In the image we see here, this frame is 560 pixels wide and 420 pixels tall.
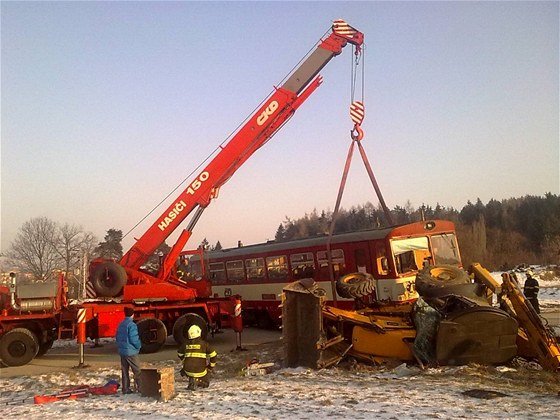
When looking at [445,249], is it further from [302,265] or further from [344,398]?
[344,398]

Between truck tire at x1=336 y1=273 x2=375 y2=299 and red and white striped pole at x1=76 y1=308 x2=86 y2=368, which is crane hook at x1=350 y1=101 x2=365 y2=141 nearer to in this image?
truck tire at x1=336 y1=273 x2=375 y2=299

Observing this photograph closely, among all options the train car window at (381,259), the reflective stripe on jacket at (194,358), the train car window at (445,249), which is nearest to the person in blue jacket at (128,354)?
the reflective stripe on jacket at (194,358)

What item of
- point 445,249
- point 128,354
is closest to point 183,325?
point 128,354

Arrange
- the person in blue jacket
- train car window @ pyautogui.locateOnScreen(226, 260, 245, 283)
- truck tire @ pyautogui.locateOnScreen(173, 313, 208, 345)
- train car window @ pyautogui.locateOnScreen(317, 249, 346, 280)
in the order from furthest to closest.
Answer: train car window @ pyautogui.locateOnScreen(226, 260, 245, 283) < train car window @ pyautogui.locateOnScreen(317, 249, 346, 280) < truck tire @ pyautogui.locateOnScreen(173, 313, 208, 345) < the person in blue jacket

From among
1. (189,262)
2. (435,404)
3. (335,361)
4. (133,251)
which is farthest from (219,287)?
(435,404)

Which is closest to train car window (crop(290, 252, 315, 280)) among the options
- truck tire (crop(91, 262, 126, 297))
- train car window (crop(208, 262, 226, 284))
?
train car window (crop(208, 262, 226, 284))

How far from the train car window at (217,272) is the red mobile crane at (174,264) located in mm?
5104

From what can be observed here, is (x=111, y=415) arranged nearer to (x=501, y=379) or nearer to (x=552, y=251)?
(x=501, y=379)

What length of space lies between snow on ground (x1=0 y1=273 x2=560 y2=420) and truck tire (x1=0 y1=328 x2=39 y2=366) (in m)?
2.99

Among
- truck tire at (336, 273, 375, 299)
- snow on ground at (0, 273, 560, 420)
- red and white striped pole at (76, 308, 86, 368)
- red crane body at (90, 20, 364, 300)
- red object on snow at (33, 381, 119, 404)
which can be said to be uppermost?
red crane body at (90, 20, 364, 300)

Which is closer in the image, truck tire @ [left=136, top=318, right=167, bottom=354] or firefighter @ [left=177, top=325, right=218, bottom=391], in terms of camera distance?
firefighter @ [left=177, top=325, right=218, bottom=391]

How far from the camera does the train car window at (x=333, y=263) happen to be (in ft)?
51.1

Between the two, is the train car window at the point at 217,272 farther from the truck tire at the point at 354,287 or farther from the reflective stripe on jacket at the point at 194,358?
the reflective stripe on jacket at the point at 194,358

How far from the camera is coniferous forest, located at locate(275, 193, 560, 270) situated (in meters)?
56.8
